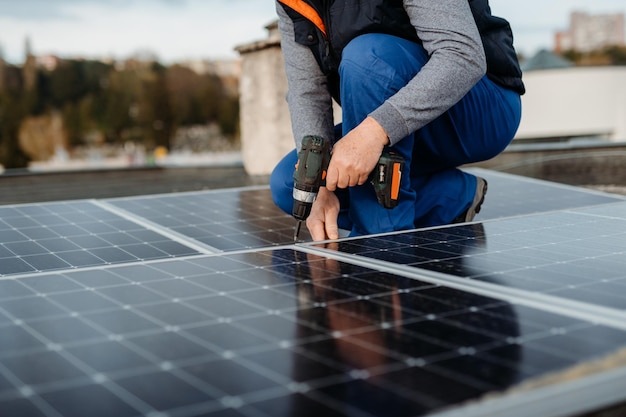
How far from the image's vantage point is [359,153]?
9.14 ft

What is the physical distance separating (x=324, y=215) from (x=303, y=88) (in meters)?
0.63

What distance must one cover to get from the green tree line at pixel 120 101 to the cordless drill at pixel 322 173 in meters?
94.4

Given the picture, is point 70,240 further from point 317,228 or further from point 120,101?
point 120,101

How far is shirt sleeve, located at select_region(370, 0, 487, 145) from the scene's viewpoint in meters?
2.81

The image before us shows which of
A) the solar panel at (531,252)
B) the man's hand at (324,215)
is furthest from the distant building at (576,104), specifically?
the man's hand at (324,215)

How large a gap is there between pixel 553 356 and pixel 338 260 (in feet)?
3.52

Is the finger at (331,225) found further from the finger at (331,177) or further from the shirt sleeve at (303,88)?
the shirt sleeve at (303,88)

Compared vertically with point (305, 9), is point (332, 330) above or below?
below

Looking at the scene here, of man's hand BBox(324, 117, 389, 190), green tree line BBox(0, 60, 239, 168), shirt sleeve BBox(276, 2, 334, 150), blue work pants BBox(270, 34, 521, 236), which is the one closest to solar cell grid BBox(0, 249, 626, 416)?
man's hand BBox(324, 117, 389, 190)

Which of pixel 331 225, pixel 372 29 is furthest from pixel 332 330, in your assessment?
pixel 372 29

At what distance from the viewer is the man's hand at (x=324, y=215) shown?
3.11 metres

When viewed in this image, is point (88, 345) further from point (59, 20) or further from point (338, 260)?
point (59, 20)

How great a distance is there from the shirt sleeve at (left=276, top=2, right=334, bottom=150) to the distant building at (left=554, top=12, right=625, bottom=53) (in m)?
25.0

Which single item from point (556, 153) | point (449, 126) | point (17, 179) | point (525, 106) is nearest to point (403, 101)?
point (449, 126)
